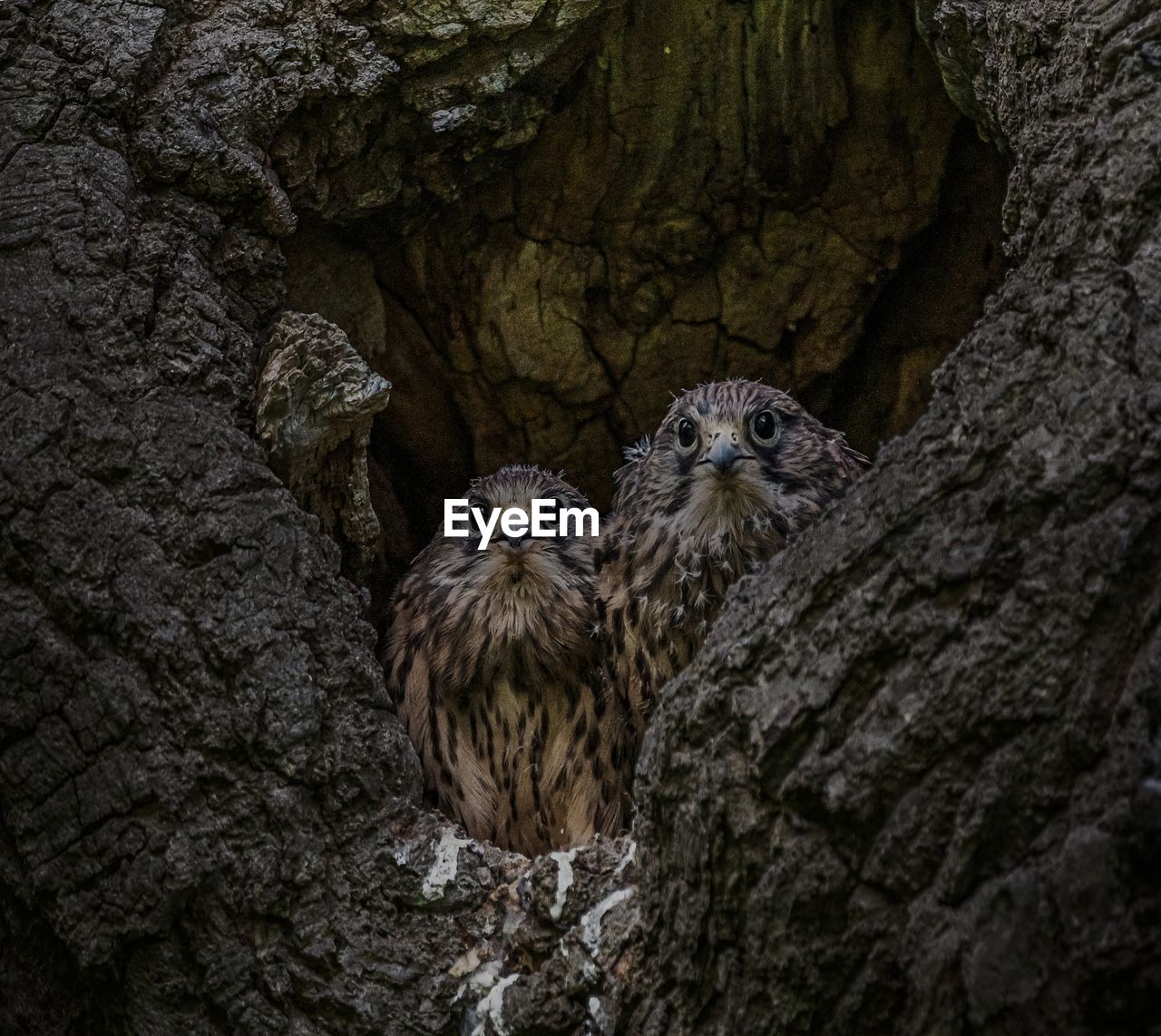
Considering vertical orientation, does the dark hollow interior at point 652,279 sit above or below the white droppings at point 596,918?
above

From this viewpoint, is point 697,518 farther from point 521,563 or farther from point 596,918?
point 596,918

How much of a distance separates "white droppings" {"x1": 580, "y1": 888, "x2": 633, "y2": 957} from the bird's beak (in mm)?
1300

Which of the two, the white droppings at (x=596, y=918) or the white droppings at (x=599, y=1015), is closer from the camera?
the white droppings at (x=599, y=1015)

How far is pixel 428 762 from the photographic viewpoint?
3926mm

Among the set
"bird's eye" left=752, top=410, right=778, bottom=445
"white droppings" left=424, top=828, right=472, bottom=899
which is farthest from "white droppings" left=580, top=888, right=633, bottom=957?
"bird's eye" left=752, top=410, right=778, bottom=445

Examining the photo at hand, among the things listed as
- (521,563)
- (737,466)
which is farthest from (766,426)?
(521,563)

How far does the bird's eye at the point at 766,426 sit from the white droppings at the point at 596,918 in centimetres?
160

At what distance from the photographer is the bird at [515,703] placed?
153 inches

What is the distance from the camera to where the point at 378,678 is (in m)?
3.12

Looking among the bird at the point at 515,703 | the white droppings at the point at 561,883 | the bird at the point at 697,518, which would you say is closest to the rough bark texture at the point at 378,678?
the white droppings at the point at 561,883

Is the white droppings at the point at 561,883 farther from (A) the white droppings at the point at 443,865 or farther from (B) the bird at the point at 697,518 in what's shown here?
(B) the bird at the point at 697,518

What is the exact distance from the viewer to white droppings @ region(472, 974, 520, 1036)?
8.57 feet

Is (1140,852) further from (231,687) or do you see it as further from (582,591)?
(582,591)

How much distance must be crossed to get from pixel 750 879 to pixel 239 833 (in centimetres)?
114
